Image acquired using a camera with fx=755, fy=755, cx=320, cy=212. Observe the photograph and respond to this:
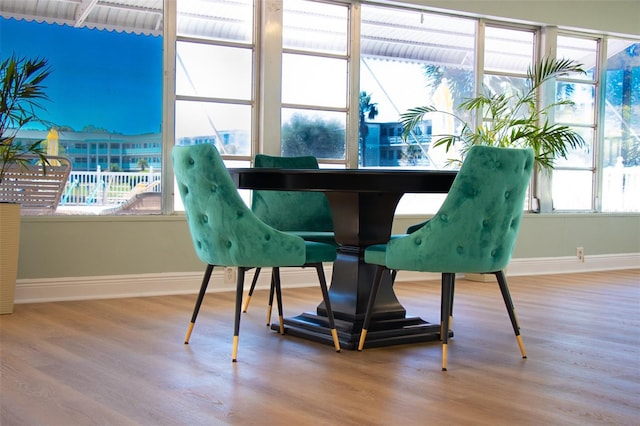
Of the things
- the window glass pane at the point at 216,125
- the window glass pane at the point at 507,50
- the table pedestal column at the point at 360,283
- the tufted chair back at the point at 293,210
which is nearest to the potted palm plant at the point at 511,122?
the window glass pane at the point at 507,50

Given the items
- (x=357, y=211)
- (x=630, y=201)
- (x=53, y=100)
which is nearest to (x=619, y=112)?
(x=630, y=201)

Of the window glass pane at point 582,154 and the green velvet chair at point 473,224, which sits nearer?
the green velvet chair at point 473,224

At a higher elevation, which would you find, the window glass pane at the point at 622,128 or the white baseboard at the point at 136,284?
the window glass pane at the point at 622,128

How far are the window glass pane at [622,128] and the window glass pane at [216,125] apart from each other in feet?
12.6

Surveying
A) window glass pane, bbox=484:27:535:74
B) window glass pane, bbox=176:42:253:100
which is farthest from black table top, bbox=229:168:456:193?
Result: window glass pane, bbox=484:27:535:74

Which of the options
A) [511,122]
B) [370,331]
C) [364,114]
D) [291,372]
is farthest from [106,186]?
[511,122]

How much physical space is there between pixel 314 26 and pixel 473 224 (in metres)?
3.09

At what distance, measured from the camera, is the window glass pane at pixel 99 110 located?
15.9ft

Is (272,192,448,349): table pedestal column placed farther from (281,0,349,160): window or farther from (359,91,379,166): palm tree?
(359,91,379,166): palm tree

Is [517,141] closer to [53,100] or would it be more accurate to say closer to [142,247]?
[142,247]

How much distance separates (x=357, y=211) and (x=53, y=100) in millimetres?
2346

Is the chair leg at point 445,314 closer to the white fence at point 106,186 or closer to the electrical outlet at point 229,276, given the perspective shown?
the electrical outlet at point 229,276

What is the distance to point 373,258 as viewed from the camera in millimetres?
3457

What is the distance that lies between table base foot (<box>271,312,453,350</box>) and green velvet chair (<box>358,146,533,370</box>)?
1.48ft
